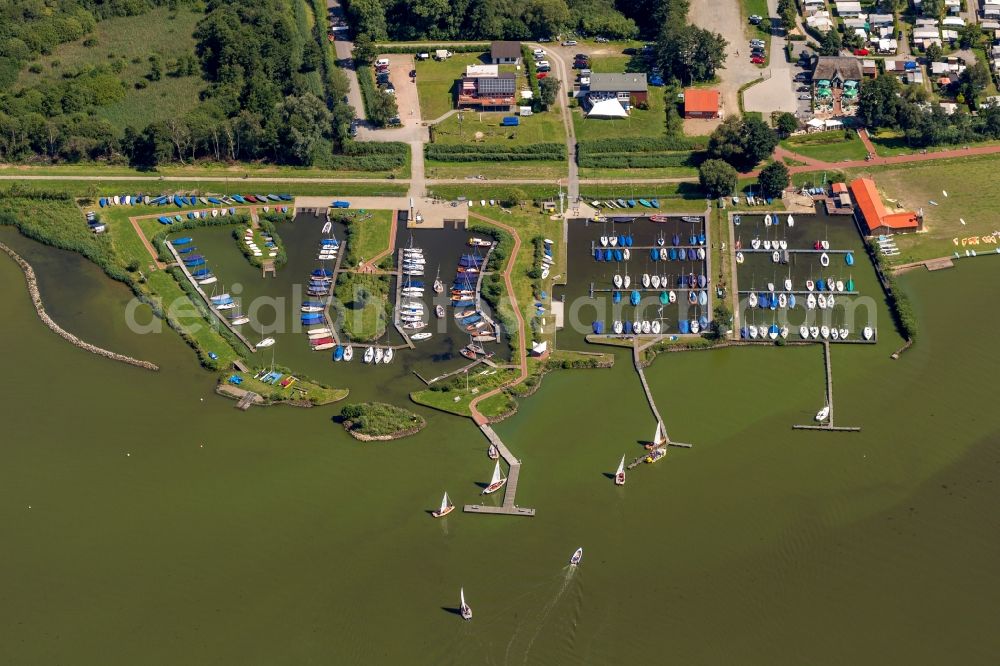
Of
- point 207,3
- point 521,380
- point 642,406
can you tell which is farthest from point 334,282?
point 207,3

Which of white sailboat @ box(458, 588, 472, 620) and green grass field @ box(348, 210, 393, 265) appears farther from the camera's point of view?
green grass field @ box(348, 210, 393, 265)

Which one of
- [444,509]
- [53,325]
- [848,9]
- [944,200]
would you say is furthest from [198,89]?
[944,200]

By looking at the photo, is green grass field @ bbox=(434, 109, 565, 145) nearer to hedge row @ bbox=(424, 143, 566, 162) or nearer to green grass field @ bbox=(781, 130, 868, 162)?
hedge row @ bbox=(424, 143, 566, 162)

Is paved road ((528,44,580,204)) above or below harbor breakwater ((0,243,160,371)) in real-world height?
above

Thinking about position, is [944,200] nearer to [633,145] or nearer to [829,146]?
[829,146]

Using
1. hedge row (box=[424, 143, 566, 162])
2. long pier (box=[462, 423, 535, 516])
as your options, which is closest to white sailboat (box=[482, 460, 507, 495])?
long pier (box=[462, 423, 535, 516])

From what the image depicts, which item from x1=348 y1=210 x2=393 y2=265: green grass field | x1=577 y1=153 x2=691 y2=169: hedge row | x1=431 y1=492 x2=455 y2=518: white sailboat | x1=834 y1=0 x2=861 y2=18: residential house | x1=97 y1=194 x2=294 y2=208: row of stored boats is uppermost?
x1=834 y1=0 x2=861 y2=18: residential house

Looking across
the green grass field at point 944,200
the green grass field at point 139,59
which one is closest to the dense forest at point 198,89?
the green grass field at point 139,59

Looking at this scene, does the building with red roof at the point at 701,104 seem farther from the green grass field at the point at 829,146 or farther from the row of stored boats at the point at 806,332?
the row of stored boats at the point at 806,332
